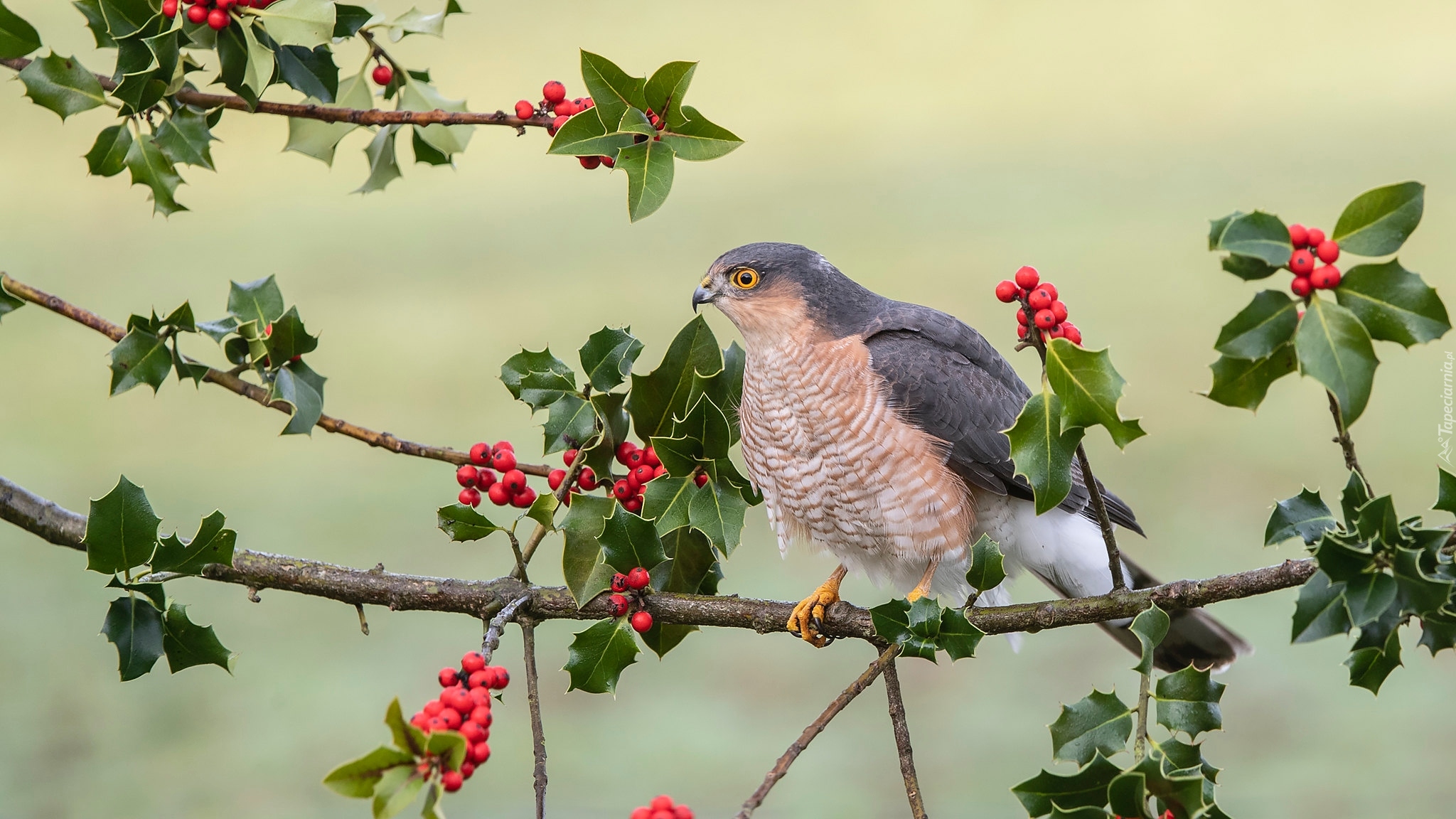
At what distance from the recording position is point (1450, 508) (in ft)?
4.94

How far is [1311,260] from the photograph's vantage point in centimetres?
126

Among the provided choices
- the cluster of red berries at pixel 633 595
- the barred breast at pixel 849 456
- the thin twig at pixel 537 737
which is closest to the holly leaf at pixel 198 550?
the thin twig at pixel 537 737

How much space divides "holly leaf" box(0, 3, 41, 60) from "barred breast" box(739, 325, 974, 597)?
5.33ft

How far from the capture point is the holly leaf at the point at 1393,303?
48.9 inches

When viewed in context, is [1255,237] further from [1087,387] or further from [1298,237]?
[1087,387]

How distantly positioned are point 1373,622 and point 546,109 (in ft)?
4.85

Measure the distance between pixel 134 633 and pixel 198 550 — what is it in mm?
213

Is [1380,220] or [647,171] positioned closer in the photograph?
[1380,220]

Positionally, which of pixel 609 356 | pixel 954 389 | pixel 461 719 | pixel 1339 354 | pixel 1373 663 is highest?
pixel 954 389

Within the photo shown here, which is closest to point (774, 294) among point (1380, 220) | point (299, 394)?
point (299, 394)

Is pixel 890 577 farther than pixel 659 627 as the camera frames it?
Yes

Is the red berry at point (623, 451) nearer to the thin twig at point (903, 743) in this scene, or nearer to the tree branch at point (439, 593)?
the tree branch at point (439, 593)

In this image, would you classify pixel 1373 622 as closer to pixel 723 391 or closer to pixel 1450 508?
pixel 1450 508

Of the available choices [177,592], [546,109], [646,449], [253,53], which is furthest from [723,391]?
[177,592]
